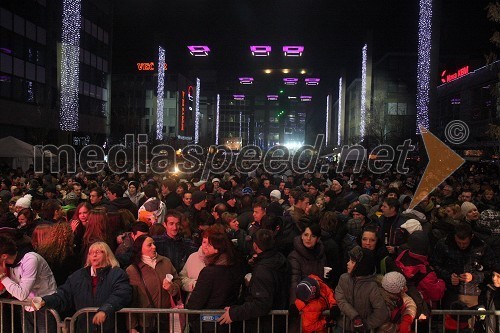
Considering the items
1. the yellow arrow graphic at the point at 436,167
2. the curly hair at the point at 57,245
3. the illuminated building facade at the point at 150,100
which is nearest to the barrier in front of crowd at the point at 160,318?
the curly hair at the point at 57,245

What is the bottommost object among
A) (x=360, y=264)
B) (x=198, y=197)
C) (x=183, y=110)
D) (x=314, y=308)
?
(x=314, y=308)

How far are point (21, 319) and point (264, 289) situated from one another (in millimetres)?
2639

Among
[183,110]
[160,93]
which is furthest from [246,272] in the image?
[183,110]

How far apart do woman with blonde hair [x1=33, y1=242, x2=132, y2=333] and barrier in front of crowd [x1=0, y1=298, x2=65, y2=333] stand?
17 centimetres

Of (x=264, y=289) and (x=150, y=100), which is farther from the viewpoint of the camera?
(x=150, y=100)

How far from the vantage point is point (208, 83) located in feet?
282

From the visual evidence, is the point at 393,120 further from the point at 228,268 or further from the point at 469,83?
the point at 228,268

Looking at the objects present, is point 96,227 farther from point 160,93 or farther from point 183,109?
point 183,109

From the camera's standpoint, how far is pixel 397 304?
4824mm

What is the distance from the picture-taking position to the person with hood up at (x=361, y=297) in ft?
15.5

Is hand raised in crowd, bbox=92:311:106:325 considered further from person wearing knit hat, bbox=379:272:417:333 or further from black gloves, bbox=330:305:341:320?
person wearing knit hat, bbox=379:272:417:333

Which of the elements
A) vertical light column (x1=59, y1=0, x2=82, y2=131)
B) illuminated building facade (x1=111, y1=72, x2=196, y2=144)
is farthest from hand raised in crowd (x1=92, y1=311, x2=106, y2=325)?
illuminated building facade (x1=111, y1=72, x2=196, y2=144)
